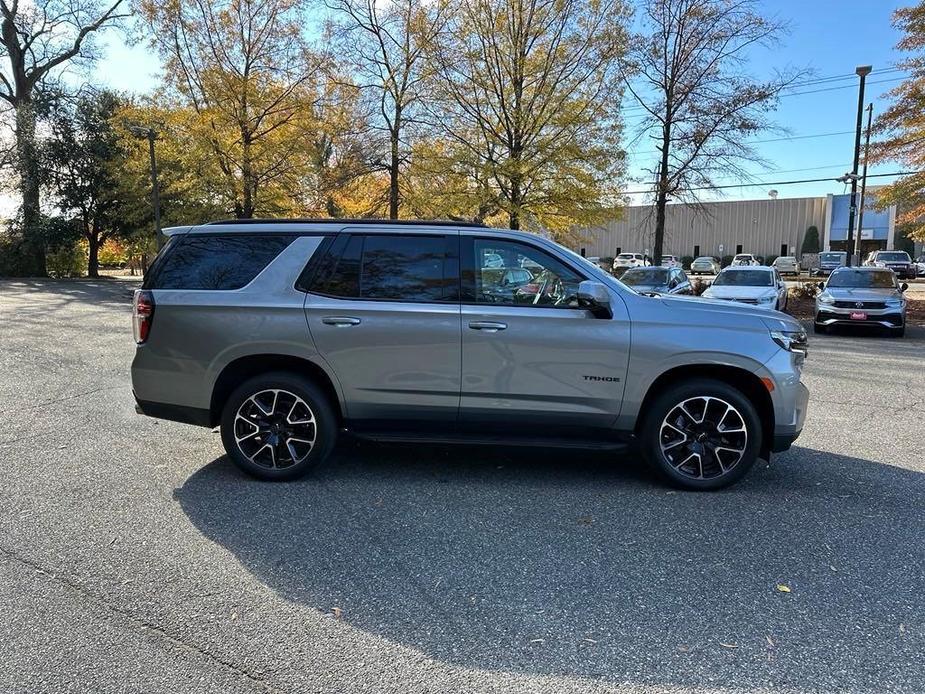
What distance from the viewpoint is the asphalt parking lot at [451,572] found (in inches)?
103

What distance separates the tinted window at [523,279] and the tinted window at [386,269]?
297mm

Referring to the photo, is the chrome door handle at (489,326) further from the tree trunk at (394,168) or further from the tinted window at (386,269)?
the tree trunk at (394,168)

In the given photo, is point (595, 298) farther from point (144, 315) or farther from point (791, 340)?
point (144, 315)

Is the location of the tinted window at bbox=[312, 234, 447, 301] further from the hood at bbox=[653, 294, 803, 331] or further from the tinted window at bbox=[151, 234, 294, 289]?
the hood at bbox=[653, 294, 803, 331]

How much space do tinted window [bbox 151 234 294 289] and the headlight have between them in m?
3.63

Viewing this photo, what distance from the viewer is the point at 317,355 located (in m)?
4.59

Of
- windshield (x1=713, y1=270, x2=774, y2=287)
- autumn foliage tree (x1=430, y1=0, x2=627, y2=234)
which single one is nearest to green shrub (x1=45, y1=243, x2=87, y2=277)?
autumn foliage tree (x1=430, y1=0, x2=627, y2=234)

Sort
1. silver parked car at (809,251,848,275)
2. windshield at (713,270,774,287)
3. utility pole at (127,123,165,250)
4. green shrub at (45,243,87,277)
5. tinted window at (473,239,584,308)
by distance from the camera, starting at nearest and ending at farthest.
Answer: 1. tinted window at (473,239,584,308)
2. windshield at (713,270,774,287)
3. utility pole at (127,123,165,250)
4. green shrub at (45,243,87,277)
5. silver parked car at (809,251,848,275)

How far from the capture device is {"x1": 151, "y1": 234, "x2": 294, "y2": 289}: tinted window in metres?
4.73

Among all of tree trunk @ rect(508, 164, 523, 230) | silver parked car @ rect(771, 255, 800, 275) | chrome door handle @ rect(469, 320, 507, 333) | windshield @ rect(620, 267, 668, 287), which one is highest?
tree trunk @ rect(508, 164, 523, 230)

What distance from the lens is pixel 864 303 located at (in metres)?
14.1

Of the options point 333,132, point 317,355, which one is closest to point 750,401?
point 317,355

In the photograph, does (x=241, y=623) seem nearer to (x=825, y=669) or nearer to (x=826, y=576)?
(x=825, y=669)

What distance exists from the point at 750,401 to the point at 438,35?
17554 mm
